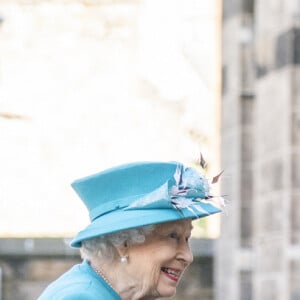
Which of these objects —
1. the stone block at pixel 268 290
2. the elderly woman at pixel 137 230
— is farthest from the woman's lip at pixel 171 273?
the stone block at pixel 268 290

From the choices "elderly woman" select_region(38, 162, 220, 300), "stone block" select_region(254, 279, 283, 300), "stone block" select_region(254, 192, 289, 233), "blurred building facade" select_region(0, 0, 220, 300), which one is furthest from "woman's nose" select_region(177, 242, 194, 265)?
"blurred building facade" select_region(0, 0, 220, 300)

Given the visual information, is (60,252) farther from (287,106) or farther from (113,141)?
(287,106)

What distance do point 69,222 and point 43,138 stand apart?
2.41 feet

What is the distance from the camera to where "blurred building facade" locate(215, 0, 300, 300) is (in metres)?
10.2

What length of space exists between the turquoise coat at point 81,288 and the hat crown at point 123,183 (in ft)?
0.50

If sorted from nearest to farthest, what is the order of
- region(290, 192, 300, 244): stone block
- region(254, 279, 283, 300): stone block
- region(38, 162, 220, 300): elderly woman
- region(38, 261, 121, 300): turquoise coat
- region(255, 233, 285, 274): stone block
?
region(38, 261, 121, 300): turquoise coat < region(38, 162, 220, 300): elderly woman < region(290, 192, 300, 244): stone block < region(255, 233, 285, 274): stone block < region(254, 279, 283, 300): stone block

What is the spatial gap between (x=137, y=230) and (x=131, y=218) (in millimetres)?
62

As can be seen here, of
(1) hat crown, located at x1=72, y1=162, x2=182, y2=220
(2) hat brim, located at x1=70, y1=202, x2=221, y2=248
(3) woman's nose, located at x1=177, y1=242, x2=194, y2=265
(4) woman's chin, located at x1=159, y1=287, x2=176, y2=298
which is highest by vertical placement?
(1) hat crown, located at x1=72, y1=162, x2=182, y2=220

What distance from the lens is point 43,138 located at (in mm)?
13086

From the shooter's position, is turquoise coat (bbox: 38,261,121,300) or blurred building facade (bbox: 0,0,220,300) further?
blurred building facade (bbox: 0,0,220,300)

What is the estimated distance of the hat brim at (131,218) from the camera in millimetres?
3971

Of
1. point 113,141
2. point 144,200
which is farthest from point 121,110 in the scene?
point 144,200

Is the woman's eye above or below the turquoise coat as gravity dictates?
above

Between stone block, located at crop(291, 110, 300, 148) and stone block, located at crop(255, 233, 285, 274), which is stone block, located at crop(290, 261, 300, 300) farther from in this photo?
stone block, located at crop(291, 110, 300, 148)
